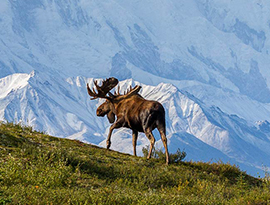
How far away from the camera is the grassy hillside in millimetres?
13031

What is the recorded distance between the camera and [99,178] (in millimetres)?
16453

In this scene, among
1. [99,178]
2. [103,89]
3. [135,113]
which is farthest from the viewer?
[103,89]

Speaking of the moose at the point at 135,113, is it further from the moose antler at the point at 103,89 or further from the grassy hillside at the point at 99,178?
the grassy hillside at the point at 99,178

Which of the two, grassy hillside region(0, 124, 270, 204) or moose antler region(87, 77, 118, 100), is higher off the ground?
moose antler region(87, 77, 118, 100)

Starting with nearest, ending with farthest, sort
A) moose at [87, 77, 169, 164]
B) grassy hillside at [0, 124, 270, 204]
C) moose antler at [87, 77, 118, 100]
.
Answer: grassy hillside at [0, 124, 270, 204], moose at [87, 77, 169, 164], moose antler at [87, 77, 118, 100]

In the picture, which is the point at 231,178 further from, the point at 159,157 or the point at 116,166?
the point at 116,166

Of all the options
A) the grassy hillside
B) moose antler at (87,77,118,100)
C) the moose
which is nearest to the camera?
the grassy hillside

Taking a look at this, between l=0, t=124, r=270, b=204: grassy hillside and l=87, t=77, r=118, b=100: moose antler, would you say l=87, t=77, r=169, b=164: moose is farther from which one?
l=0, t=124, r=270, b=204: grassy hillside

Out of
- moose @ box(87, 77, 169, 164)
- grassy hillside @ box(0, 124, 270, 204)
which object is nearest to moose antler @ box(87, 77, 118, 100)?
moose @ box(87, 77, 169, 164)

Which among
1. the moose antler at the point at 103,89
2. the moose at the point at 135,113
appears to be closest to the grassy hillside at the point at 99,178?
the moose at the point at 135,113

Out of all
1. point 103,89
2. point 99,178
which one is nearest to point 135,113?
point 103,89

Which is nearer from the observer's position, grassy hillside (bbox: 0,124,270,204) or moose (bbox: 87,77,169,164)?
grassy hillside (bbox: 0,124,270,204)

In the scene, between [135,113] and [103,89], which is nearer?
[135,113]

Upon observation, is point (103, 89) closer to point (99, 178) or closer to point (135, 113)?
point (135, 113)
